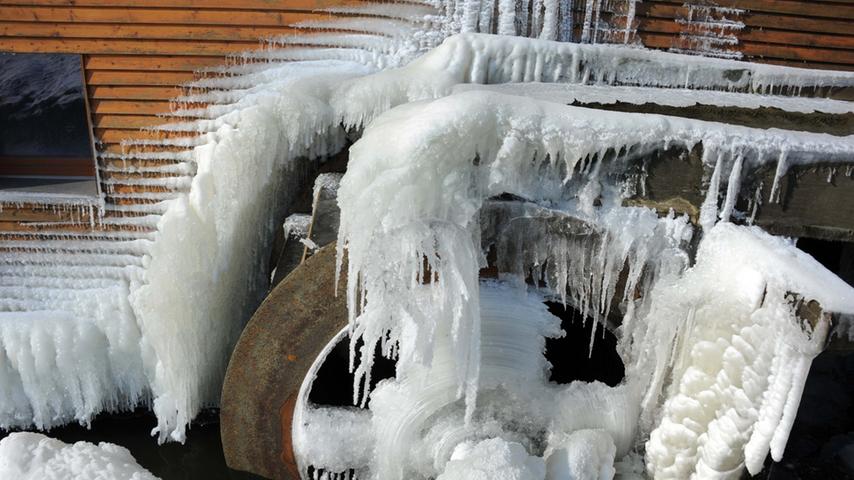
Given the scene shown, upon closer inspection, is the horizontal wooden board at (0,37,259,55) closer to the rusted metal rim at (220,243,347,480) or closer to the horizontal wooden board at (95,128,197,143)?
the horizontal wooden board at (95,128,197,143)

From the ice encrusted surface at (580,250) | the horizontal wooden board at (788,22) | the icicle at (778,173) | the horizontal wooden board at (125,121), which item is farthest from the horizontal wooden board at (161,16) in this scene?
the icicle at (778,173)

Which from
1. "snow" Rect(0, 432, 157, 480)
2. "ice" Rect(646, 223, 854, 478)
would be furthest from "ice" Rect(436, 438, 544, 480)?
"snow" Rect(0, 432, 157, 480)

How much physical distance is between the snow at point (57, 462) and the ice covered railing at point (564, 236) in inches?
46.0

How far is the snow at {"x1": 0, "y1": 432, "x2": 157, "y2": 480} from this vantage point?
8.13ft

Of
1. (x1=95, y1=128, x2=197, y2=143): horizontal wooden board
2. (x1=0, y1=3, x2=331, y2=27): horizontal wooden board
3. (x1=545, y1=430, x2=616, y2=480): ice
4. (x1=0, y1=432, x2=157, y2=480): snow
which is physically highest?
(x1=0, y1=3, x2=331, y2=27): horizontal wooden board

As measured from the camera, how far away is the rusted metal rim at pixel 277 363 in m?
2.88

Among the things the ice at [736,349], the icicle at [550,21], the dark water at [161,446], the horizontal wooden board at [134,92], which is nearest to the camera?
the ice at [736,349]

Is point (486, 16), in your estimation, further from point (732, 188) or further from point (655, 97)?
point (732, 188)

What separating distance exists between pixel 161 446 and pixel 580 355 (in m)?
2.83

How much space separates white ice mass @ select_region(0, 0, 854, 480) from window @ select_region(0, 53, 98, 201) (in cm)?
95

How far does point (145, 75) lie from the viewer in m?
4.05

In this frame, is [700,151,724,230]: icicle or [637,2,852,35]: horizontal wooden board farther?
Answer: [637,2,852,35]: horizontal wooden board

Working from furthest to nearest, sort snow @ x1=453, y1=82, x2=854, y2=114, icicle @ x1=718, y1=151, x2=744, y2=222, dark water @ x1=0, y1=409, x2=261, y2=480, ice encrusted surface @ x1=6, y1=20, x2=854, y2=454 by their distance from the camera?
dark water @ x1=0, y1=409, x2=261, y2=480
ice encrusted surface @ x1=6, y1=20, x2=854, y2=454
snow @ x1=453, y1=82, x2=854, y2=114
icicle @ x1=718, y1=151, x2=744, y2=222

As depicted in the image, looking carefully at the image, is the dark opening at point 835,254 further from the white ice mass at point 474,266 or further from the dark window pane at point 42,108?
the dark window pane at point 42,108
